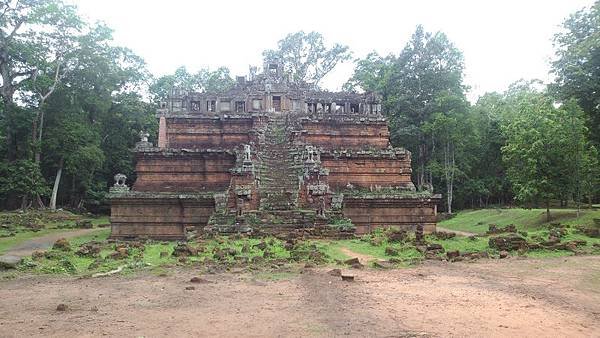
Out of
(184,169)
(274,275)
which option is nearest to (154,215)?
(184,169)

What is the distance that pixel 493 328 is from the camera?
7242 mm

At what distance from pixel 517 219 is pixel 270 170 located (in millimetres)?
16949

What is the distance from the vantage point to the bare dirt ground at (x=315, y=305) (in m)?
7.14

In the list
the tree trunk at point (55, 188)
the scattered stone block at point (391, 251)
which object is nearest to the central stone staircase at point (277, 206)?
the scattered stone block at point (391, 251)

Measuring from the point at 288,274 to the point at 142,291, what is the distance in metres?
3.40

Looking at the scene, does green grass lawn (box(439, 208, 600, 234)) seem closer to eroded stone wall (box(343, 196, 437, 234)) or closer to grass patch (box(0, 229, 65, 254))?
eroded stone wall (box(343, 196, 437, 234))

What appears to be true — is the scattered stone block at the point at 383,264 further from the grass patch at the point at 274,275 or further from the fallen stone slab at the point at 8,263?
the fallen stone slab at the point at 8,263

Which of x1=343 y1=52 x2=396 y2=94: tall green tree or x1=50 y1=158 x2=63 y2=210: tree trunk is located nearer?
x1=50 y1=158 x2=63 y2=210: tree trunk

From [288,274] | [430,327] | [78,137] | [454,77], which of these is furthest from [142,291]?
[454,77]

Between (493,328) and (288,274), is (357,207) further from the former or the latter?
(493,328)

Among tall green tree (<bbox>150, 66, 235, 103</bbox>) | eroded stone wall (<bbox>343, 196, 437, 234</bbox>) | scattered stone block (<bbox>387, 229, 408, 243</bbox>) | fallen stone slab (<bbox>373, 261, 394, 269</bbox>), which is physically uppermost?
tall green tree (<bbox>150, 66, 235, 103</bbox>)

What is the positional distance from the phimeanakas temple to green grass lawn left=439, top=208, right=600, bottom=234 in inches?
302

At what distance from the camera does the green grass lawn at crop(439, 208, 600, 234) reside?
25.8 m

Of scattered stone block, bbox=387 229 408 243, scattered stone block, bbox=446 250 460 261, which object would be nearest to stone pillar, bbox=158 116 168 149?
scattered stone block, bbox=387 229 408 243
